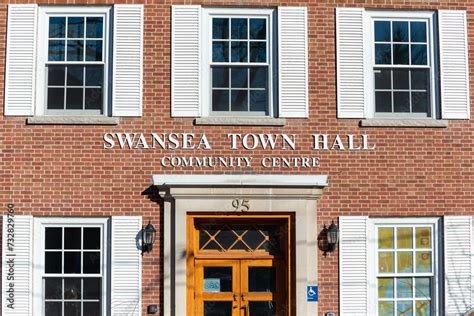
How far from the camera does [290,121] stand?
12.2m

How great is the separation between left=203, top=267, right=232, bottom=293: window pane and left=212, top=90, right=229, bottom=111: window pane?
243cm

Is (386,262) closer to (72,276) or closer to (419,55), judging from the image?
(419,55)

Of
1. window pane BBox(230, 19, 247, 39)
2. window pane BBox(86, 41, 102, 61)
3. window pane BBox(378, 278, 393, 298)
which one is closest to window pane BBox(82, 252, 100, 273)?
window pane BBox(86, 41, 102, 61)

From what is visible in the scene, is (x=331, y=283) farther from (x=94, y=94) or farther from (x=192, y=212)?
(x=94, y=94)

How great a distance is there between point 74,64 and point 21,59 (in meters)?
0.79

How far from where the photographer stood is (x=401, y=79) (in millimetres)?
12477

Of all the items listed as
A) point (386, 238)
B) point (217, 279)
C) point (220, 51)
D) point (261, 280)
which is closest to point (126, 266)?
point (217, 279)

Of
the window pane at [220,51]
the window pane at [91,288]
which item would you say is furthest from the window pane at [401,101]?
the window pane at [91,288]

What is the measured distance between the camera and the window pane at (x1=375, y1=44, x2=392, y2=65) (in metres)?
12.5

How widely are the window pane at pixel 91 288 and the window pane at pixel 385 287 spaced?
13.7ft

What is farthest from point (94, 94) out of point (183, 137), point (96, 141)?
point (183, 137)

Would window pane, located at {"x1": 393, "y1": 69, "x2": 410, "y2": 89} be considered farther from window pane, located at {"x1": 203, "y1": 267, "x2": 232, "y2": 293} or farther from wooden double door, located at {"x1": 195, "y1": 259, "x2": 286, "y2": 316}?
window pane, located at {"x1": 203, "y1": 267, "x2": 232, "y2": 293}

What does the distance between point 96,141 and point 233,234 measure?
8.14 feet

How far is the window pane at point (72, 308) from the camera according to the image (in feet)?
38.8
